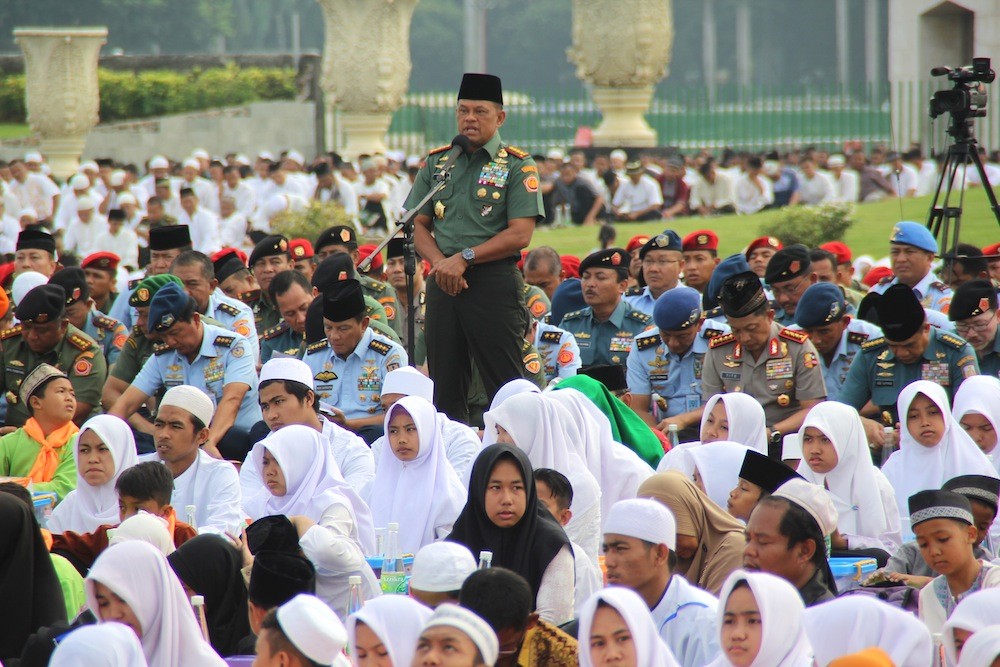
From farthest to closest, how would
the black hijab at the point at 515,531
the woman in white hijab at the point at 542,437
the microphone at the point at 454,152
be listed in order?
1. the microphone at the point at 454,152
2. the woman in white hijab at the point at 542,437
3. the black hijab at the point at 515,531

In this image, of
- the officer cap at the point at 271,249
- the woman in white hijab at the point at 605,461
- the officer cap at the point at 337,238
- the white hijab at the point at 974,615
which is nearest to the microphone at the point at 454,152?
the woman in white hijab at the point at 605,461

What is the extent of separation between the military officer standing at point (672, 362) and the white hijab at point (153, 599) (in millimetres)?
3876

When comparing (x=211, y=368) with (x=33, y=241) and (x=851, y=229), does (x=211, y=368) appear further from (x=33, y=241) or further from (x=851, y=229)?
(x=851, y=229)

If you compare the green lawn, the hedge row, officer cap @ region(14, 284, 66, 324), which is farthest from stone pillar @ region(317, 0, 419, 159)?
officer cap @ region(14, 284, 66, 324)

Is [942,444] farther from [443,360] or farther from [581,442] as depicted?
[443,360]

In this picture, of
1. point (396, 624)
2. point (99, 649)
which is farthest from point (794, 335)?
point (99, 649)

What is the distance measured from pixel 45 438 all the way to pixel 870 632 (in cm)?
403

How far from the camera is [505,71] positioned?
5722 centimetres

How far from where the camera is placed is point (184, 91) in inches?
1053

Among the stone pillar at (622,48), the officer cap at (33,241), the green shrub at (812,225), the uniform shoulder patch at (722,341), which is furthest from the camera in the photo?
the stone pillar at (622,48)

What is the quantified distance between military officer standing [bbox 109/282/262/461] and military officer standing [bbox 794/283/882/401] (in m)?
2.73

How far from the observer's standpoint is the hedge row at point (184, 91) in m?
26.3

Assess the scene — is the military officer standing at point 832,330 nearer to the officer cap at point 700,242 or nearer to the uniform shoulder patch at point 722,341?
the uniform shoulder patch at point 722,341

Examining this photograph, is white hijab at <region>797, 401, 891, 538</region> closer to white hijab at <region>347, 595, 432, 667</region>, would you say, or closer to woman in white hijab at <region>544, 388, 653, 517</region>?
woman in white hijab at <region>544, 388, 653, 517</region>
